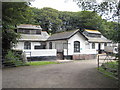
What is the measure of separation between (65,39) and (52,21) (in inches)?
799

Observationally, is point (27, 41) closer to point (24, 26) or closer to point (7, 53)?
point (24, 26)

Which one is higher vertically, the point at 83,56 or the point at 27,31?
the point at 27,31

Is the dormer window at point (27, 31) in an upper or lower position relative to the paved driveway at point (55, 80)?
upper

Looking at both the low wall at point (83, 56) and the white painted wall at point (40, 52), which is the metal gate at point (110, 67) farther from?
the low wall at point (83, 56)

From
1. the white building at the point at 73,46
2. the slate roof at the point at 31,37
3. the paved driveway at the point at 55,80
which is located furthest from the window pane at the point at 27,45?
the paved driveway at the point at 55,80

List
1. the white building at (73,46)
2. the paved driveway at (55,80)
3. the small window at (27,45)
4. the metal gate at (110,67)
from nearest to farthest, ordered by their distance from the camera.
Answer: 1. the paved driveway at (55,80)
2. the metal gate at (110,67)
3. the white building at (73,46)
4. the small window at (27,45)

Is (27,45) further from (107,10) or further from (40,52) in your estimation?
(107,10)

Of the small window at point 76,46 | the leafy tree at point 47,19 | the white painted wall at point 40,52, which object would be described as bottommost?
the white painted wall at point 40,52

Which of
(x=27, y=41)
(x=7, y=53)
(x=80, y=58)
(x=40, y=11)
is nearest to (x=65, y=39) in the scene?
(x=80, y=58)

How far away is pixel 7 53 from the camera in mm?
11641

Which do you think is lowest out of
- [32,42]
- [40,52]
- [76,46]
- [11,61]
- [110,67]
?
[110,67]

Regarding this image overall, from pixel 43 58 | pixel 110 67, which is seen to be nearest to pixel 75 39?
pixel 43 58

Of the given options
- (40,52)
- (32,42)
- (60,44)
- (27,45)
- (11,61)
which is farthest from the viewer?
(32,42)

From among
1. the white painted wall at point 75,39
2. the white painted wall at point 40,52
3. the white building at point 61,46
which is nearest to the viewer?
the white painted wall at point 40,52
